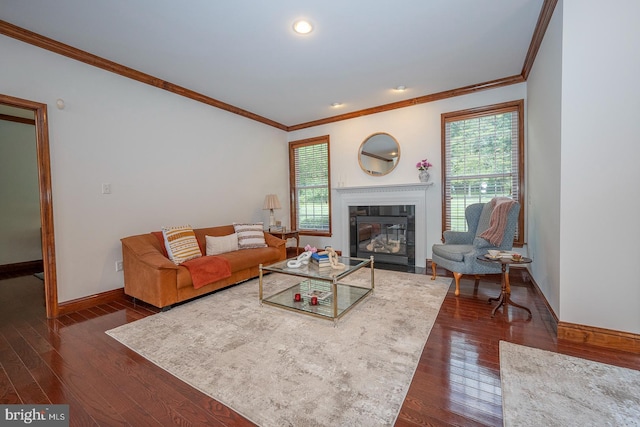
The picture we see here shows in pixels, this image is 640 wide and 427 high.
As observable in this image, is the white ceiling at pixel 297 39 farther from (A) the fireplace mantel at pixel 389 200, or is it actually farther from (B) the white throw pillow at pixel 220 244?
(B) the white throw pillow at pixel 220 244

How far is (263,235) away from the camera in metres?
4.31

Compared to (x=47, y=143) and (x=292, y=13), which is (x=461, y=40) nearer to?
(x=292, y=13)

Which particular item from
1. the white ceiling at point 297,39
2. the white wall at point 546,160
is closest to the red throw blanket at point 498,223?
the white wall at point 546,160

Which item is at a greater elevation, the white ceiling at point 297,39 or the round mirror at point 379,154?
the white ceiling at point 297,39

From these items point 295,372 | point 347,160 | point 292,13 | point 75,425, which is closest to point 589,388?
point 295,372

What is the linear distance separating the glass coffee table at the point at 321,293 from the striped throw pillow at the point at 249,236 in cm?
117

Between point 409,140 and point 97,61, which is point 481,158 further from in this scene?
point 97,61

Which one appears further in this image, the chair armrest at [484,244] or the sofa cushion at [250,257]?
the sofa cushion at [250,257]

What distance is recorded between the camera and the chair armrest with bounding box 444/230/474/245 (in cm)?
365

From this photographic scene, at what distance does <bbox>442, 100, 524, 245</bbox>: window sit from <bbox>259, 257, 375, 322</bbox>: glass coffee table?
218 cm

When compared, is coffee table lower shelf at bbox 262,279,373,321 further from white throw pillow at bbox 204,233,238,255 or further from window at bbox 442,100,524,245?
window at bbox 442,100,524,245

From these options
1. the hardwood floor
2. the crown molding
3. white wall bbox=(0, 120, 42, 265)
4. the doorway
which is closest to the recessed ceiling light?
the crown molding

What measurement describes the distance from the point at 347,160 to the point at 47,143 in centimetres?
415

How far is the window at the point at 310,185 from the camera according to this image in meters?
5.50
